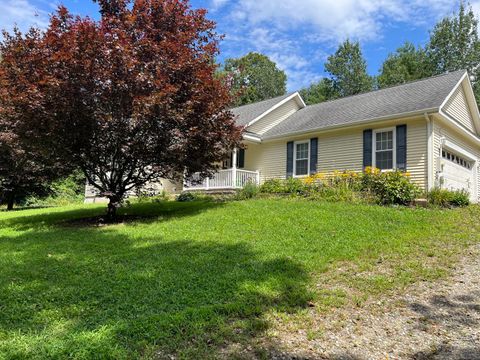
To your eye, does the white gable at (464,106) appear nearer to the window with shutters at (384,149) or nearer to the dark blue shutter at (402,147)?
the dark blue shutter at (402,147)

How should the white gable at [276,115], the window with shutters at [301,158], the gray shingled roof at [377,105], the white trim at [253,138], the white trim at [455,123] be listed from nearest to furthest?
the white trim at [455,123] < the gray shingled roof at [377,105] < the window with shutters at [301,158] < the white trim at [253,138] < the white gable at [276,115]

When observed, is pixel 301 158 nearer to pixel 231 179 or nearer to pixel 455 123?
pixel 231 179

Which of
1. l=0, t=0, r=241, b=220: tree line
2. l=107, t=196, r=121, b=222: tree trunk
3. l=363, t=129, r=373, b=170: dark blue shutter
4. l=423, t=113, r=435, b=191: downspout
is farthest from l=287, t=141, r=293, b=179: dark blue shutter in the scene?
l=107, t=196, r=121, b=222: tree trunk

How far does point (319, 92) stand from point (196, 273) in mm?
39545

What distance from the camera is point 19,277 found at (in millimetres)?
4898

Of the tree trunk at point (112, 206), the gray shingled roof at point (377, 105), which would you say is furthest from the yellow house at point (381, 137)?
the tree trunk at point (112, 206)

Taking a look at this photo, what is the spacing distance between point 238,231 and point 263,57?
4139 cm

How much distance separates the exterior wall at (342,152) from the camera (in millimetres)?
12859

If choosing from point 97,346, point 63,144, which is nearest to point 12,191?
point 63,144

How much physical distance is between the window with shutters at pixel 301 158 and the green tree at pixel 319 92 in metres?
24.6

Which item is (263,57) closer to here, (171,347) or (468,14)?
(468,14)

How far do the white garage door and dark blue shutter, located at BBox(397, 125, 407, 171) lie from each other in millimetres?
1565

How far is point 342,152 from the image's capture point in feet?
48.8

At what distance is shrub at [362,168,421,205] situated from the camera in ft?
35.8
